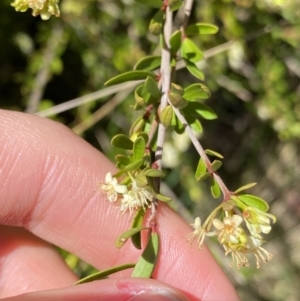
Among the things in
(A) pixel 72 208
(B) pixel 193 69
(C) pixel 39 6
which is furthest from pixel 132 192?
(A) pixel 72 208

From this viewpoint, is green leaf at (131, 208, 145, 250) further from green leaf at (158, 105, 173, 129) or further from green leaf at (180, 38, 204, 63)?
green leaf at (180, 38, 204, 63)

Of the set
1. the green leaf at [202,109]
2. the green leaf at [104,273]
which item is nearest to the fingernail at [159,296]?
the green leaf at [104,273]

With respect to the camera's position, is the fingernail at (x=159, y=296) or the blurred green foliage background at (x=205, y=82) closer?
the fingernail at (x=159, y=296)

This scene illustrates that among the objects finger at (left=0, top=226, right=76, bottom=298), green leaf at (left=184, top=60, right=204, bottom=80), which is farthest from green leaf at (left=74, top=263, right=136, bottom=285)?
finger at (left=0, top=226, right=76, bottom=298)

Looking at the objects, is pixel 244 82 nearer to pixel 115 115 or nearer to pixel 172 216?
pixel 115 115

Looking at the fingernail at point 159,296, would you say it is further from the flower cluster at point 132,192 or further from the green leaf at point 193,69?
the green leaf at point 193,69

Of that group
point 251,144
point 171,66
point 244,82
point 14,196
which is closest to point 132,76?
point 171,66
